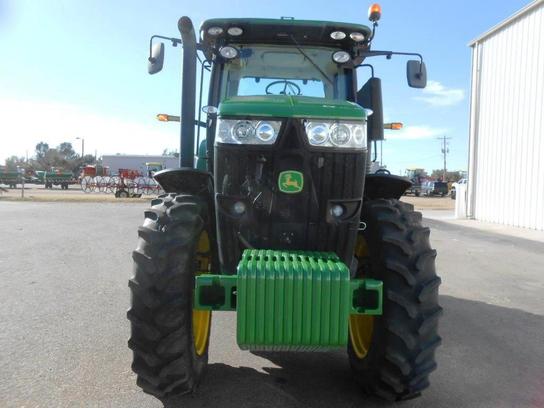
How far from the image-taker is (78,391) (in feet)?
11.5

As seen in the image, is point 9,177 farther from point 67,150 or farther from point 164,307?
point 67,150

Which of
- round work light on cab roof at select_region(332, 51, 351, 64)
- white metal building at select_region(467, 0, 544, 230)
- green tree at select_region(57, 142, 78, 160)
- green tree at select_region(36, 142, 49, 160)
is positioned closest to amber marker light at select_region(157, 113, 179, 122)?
round work light on cab roof at select_region(332, 51, 351, 64)

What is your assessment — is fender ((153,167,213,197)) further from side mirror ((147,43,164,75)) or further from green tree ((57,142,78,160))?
green tree ((57,142,78,160))

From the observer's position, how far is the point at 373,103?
14.7 ft

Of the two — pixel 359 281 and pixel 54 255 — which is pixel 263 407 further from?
pixel 54 255

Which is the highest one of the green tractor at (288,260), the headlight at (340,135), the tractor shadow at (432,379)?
the headlight at (340,135)

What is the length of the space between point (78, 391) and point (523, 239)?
12.7 m

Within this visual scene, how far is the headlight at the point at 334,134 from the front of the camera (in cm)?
317

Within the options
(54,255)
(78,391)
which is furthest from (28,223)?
(78,391)

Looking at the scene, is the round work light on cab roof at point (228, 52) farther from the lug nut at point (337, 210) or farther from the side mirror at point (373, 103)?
the lug nut at point (337, 210)

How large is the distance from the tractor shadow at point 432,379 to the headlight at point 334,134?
5.64 feet

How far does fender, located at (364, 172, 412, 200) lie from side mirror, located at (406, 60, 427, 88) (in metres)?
1.25

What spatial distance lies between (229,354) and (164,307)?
1.48m

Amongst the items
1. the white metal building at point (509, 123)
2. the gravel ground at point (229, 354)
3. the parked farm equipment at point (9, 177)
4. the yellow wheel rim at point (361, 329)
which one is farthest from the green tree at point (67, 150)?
the yellow wheel rim at point (361, 329)
